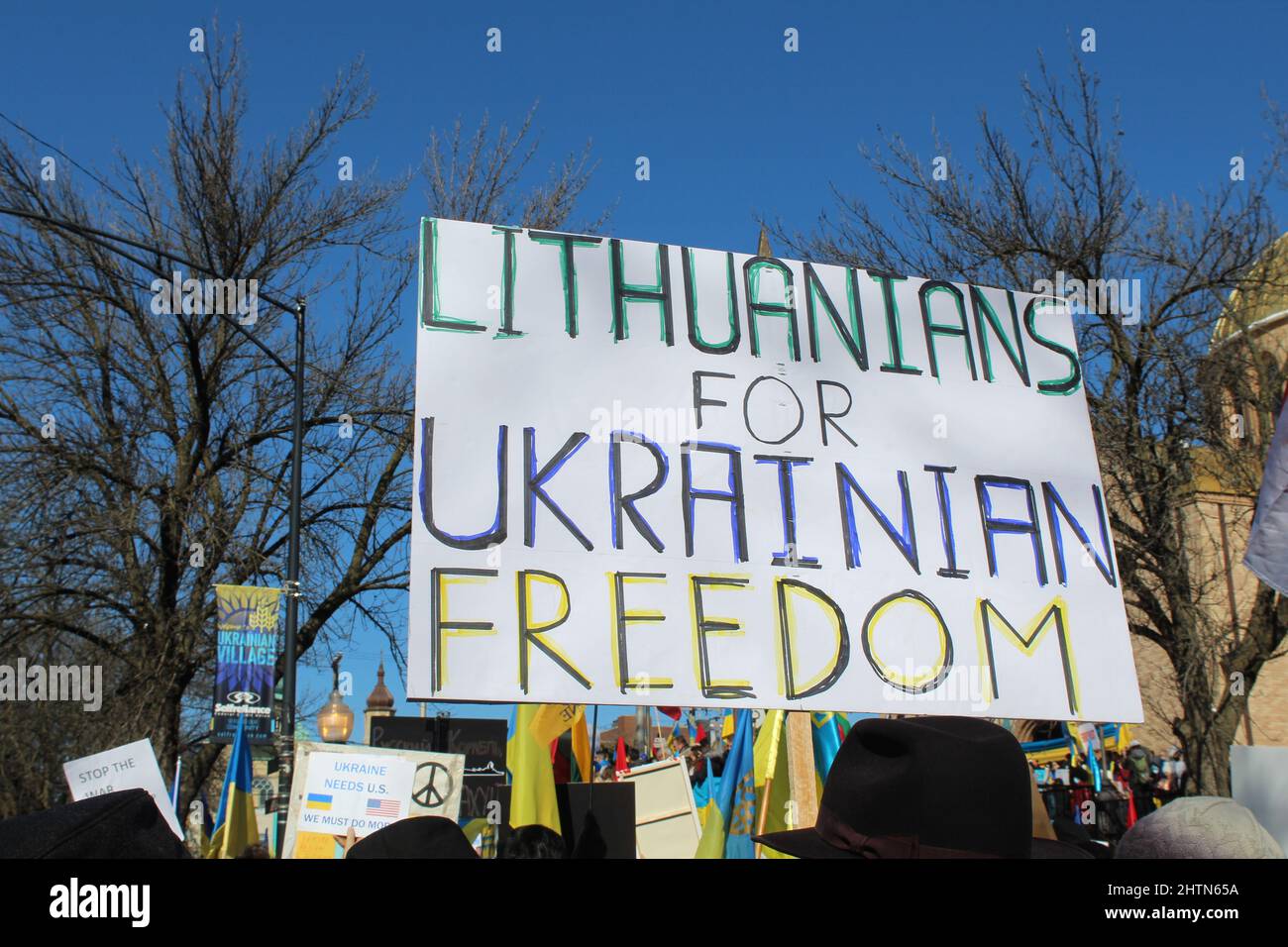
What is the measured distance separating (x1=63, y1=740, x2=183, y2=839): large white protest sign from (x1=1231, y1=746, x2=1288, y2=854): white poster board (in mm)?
6828

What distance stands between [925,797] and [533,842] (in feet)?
20.5

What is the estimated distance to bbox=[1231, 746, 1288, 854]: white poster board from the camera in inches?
244

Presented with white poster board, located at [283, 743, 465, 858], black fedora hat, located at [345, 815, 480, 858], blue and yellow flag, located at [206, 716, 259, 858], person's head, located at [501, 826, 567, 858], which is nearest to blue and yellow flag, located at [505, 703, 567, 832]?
person's head, located at [501, 826, 567, 858]

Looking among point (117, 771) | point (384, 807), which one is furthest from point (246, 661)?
point (384, 807)

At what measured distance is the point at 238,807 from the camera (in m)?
11.0

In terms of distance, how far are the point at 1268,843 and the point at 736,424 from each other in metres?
2.21

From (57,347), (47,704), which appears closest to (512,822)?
(57,347)

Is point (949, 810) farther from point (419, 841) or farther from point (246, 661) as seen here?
point (246, 661)

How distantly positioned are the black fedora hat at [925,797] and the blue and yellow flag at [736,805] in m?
5.40

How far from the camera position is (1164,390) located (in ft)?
39.7

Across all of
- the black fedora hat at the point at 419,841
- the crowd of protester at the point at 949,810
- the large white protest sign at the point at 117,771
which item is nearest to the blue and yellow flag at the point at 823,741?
the large white protest sign at the point at 117,771

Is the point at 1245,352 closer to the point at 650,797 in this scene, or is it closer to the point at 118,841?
the point at 650,797

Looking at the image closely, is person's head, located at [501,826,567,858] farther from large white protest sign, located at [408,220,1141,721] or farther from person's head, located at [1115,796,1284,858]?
person's head, located at [1115,796,1284,858]

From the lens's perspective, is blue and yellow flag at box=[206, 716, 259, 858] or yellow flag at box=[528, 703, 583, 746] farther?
blue and yellow flag at box=[206, 716, 259, 858]
